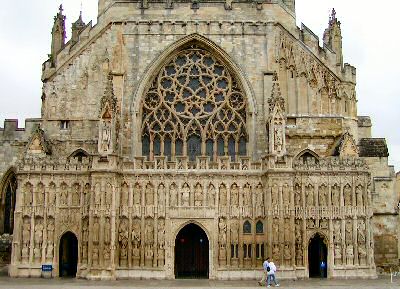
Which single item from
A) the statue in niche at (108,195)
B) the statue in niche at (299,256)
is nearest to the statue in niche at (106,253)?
the statue in niche at (108,195)

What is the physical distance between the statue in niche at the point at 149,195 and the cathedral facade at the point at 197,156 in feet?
0.18

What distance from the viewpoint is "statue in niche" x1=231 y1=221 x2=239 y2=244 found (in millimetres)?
29203

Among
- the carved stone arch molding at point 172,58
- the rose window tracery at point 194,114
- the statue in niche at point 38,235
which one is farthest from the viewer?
the rose window tracery at point 194,114

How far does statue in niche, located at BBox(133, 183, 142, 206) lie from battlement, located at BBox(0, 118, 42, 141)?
866 cm

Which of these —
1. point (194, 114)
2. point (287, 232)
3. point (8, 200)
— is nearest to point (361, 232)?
point (287, 232)

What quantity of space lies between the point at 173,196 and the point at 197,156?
124 inches

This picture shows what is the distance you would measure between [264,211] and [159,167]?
231 inches

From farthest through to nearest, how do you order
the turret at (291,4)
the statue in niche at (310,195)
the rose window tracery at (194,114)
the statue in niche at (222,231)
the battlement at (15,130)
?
the turret at (291,4)
the battlement at (15,130)
the rose window tracery at (194,114)
the statue in niche at (310,195)
the statue in niche at (222,231)

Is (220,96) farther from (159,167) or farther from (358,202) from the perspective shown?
(358,202)

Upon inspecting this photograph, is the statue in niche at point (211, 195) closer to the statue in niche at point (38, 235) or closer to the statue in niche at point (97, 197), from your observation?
the statue in niche at point (97, 197)

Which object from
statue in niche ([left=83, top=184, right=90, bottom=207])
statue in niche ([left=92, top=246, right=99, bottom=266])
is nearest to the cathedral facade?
statue in niche ([left=92, top=246, right=99, bottom=266])

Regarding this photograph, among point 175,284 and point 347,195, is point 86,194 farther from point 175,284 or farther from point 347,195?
point 347,195

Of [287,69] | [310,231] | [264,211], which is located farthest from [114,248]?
[287,69]

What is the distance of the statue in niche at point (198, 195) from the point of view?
29.5 metres
